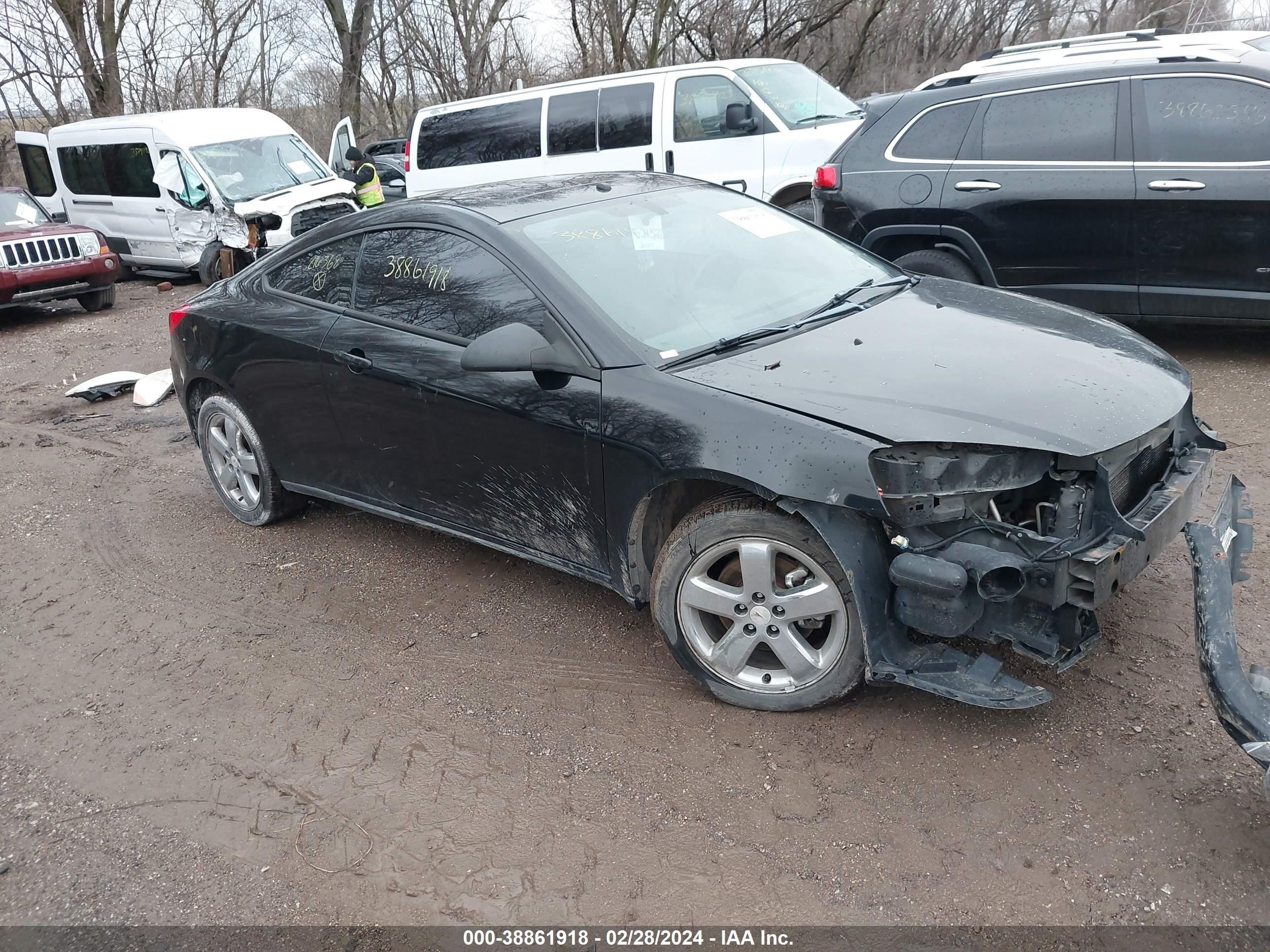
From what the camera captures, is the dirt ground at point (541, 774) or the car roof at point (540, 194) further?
the car roof at point (540, 194)

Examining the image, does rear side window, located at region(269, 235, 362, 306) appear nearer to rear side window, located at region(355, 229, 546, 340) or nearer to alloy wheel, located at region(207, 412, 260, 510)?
rear side window, located at region(355, 229, 546, 340)

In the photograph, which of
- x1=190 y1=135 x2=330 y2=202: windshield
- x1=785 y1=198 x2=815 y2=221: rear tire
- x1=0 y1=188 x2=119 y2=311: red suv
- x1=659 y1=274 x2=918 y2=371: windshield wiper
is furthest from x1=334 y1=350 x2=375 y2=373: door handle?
x1=190 y1=135 x2=330 y2=202: windshield

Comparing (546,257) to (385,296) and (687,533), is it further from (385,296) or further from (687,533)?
(687,533)

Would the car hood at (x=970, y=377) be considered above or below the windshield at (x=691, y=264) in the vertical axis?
below

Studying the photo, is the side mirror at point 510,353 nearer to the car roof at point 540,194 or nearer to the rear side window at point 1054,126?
the car roof at point 540,194

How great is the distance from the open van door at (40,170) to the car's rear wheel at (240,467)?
1176cm

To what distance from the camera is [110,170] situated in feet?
45.4

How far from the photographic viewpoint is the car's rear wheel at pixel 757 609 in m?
3.06

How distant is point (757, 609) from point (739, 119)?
291 inches

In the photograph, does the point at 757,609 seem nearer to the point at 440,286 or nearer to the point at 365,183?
the point at 440,286

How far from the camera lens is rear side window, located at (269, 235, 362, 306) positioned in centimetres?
438

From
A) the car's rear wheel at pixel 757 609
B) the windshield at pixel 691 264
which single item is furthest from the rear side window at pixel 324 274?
the car's rear wheel at pixel 757 609

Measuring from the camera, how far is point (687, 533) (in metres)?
3.28

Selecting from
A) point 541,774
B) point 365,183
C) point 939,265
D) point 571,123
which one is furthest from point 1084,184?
point 365,183
